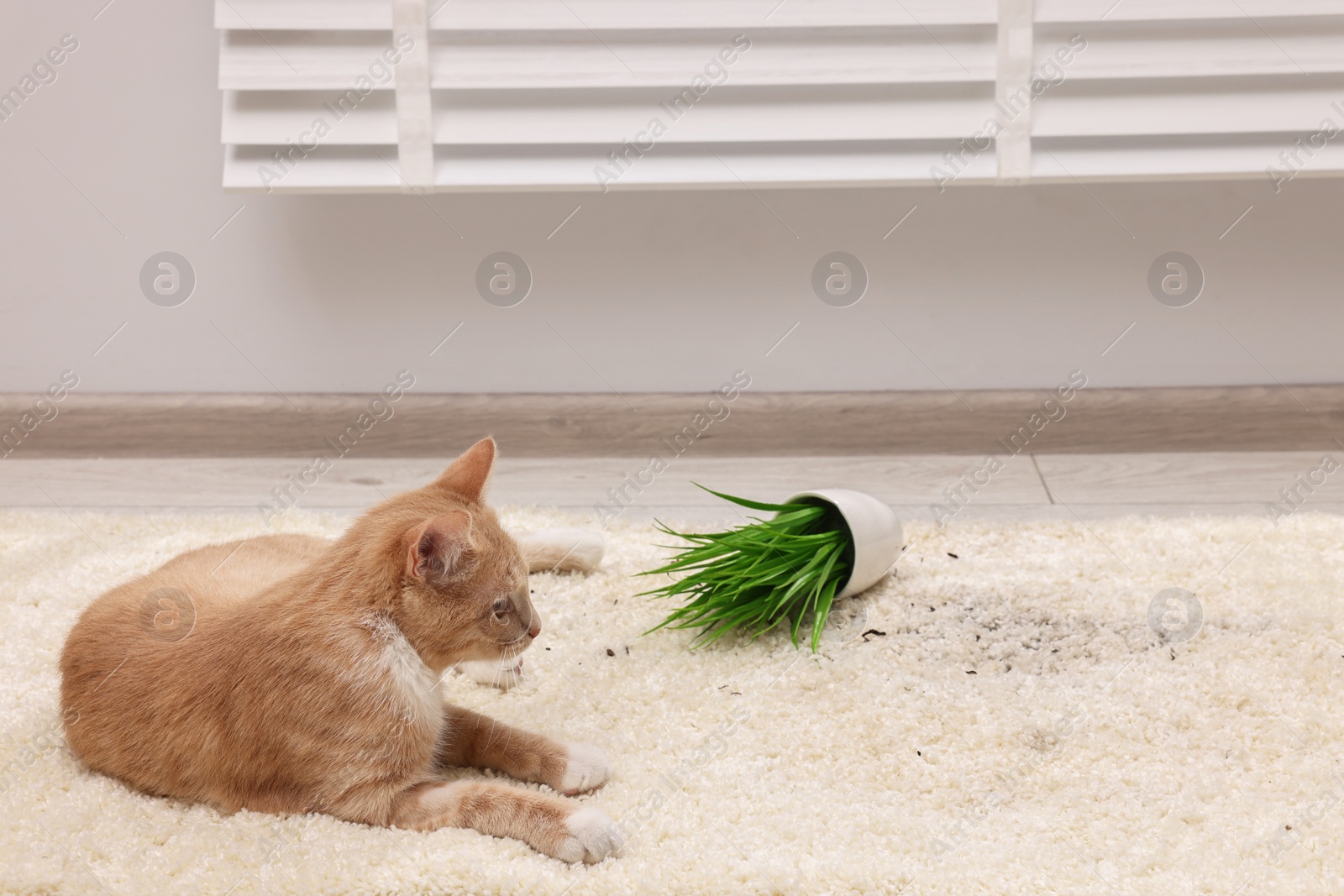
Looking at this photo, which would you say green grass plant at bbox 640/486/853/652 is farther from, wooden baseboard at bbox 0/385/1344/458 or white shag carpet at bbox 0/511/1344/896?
wooden baseboard at bbox 0/385/1344/458

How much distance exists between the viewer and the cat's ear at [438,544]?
0.67m

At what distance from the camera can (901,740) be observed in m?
0.84

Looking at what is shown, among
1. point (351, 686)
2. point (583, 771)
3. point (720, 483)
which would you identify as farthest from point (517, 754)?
point (720, 483)

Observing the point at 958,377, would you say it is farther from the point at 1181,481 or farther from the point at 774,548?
the point at 774,548

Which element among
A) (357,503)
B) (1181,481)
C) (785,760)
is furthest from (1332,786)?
(357,503)

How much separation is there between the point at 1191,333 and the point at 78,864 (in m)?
1.42

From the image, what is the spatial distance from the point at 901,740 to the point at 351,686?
1.39 ft

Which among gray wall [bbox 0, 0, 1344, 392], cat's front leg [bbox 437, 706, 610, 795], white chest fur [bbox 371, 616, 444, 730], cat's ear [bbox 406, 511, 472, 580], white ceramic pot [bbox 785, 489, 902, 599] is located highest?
gray wall [bbox 0, 0, 1344, 392]

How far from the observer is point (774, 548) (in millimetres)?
1015

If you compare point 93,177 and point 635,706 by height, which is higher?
point 93,177

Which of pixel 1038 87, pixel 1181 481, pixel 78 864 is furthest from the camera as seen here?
pixel 1181 481

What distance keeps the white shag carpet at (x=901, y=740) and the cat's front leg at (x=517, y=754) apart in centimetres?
2

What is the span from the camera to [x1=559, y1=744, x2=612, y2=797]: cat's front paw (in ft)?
2.55

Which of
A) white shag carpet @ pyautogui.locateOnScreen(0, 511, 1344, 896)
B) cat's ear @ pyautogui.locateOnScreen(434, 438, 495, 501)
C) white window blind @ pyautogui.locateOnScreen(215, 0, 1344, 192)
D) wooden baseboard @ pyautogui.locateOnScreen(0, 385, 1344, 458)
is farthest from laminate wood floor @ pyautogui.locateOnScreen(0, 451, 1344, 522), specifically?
cat's ear @ pyautogui.locateOnScreen(434, 438, 495, 501)
